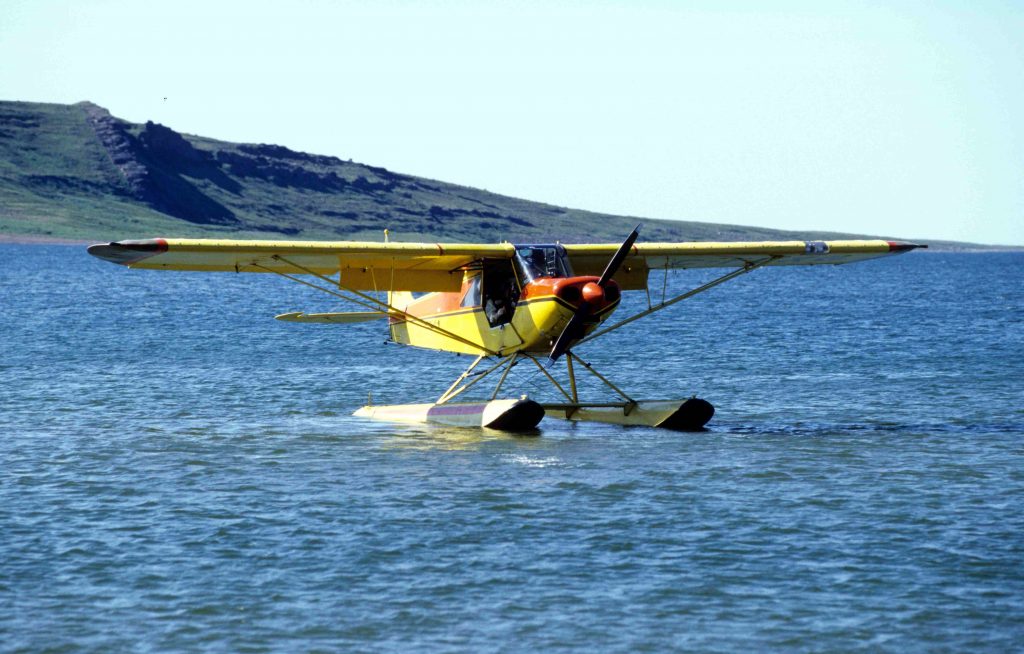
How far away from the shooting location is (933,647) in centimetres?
880

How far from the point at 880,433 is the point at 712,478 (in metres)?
4.48

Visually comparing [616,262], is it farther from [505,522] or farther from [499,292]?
[505,522]

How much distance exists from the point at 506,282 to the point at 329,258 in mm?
A: 2405

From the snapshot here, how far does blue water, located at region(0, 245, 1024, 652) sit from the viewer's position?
364 inches

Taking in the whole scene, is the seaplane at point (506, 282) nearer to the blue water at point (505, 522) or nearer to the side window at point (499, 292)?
the side window at point (499, 292)

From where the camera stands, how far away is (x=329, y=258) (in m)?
Answer: 18.3

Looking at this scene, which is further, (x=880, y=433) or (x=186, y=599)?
(x=880, y=433)

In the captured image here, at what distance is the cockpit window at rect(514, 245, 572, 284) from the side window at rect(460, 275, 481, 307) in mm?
1208

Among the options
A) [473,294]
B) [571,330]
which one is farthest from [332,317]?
[571,330]

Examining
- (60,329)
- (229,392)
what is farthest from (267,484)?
(60,329)

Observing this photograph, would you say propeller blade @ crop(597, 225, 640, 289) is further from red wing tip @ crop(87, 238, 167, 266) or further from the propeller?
red wing tip @ crop(87, 238, 167, 266)

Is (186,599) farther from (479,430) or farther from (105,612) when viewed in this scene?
(479,430)

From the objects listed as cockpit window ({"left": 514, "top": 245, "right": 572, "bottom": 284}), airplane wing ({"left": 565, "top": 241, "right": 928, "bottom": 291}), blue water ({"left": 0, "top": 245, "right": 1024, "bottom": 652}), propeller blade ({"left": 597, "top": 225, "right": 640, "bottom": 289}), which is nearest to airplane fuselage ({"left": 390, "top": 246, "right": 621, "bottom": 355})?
cockpit window ({"left": 514, "top": 245, "right": 572, "bottom": 284})

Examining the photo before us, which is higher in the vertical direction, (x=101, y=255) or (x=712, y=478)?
(x=101, y=255)
